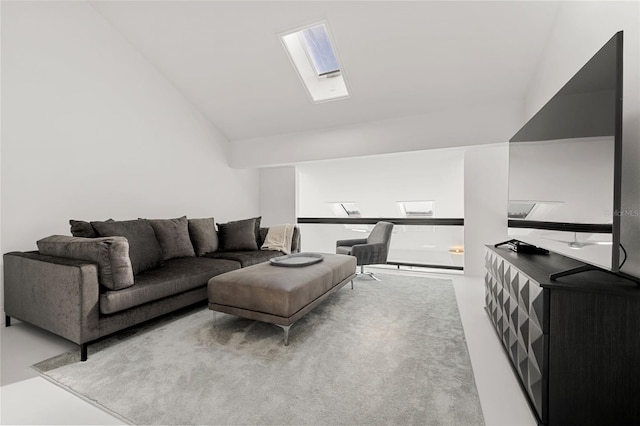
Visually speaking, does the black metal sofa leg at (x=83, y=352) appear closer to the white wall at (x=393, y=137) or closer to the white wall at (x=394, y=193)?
the white wall at (x=393, y=137)

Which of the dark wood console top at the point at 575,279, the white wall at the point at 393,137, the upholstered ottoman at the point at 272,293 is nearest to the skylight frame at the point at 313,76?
the white wall at the point at 393,137

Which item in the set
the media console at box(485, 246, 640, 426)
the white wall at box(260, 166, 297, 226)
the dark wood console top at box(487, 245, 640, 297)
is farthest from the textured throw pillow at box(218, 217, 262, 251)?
the media console at box(485, 246, 640, 426)

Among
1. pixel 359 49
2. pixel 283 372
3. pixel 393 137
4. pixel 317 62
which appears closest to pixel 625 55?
pixel 359 49

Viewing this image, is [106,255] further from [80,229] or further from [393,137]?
[393,137]

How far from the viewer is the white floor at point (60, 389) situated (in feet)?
4.83

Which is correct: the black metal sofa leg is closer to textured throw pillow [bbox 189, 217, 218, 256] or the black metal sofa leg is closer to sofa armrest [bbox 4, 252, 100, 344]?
sofa armrest [bbox 4, 252, 100, 344]

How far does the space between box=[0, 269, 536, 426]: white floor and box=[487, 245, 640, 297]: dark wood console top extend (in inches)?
27.5

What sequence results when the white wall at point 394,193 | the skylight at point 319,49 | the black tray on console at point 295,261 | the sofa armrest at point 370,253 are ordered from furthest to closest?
the white wall at point 394,193 → the sofa armrest at point 370,253 → the skylight at point 319,49 → the black tray on console at point 295,261

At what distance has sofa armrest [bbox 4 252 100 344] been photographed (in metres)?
2.04

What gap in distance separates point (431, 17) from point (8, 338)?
4.73 meters

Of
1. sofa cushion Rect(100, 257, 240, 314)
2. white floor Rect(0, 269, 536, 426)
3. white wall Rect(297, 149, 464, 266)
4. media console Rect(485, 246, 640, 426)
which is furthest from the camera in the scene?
white wall Rect(297, 149, 464, 266)

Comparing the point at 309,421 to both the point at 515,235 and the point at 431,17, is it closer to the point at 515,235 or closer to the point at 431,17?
the point at 515,235

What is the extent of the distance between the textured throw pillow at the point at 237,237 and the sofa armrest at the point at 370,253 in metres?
1.46

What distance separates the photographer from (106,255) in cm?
222
